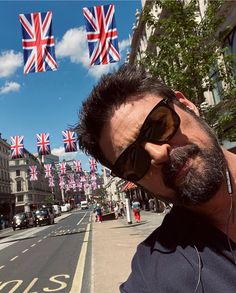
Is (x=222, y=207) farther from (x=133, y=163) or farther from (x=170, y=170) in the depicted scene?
(x=133, y=163)

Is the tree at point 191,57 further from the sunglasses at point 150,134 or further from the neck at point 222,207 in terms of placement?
the neck at point 222,207

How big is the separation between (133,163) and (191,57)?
927 centimetres

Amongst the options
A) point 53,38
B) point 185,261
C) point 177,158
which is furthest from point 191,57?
point 185,261

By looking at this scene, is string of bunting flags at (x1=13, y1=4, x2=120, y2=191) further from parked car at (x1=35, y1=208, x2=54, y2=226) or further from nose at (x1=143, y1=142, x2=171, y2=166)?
parked car at (x1=35, y1=208, x2=54, y2=226)

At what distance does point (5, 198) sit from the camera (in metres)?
84.1

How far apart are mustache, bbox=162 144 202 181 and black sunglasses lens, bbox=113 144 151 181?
102mm

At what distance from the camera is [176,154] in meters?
1.59

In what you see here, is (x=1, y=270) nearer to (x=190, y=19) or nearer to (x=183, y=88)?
(x=183, y=88)

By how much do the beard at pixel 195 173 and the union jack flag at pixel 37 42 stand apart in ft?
51.2

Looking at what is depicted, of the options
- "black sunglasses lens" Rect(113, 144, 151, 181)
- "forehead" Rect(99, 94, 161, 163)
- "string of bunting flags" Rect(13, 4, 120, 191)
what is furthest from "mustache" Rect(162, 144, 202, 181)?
"string of bunting flags" Rect(13, 4, 120, 191)

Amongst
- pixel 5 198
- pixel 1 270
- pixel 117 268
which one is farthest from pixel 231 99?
pixel 5 198

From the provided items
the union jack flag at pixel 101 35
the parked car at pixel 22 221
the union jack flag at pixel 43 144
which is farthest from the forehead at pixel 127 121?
the parked car at pixel 22 221

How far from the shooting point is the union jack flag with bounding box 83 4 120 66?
662 inches

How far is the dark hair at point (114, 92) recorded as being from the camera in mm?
1781
